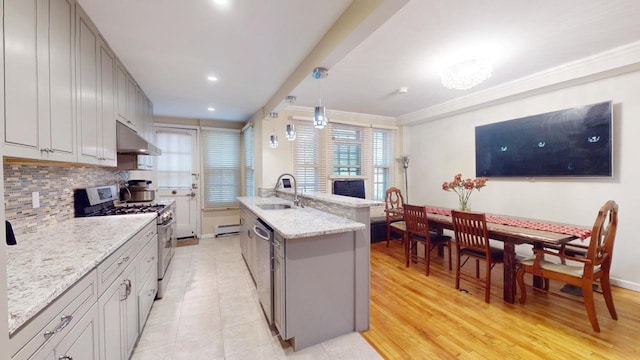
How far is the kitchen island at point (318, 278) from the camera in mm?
1802

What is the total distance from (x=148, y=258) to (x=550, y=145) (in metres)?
4.92

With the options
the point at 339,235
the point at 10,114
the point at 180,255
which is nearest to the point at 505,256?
the point at 339,235

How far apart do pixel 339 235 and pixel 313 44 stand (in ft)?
5.63

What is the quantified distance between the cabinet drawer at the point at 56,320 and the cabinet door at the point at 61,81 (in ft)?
2.89

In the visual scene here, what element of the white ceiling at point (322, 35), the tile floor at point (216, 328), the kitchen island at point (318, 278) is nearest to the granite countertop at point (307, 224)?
the kitchen island at point (318, 278)

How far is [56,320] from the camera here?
35.6 inches

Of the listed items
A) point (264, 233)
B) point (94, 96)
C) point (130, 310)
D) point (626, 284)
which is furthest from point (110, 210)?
point (626, 284)

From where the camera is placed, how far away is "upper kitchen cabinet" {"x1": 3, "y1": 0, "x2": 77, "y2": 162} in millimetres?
1143

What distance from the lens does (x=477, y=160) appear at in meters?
4.22

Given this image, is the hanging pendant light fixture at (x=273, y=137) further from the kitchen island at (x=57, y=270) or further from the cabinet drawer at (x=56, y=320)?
the cabinet drawer at (x=56, y=320)

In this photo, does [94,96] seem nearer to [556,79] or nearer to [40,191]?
[40,191]

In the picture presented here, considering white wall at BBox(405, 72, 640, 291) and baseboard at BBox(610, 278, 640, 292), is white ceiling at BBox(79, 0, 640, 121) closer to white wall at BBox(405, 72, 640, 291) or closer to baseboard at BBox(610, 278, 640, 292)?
white wall at BBox(405, 72, 640, 291)

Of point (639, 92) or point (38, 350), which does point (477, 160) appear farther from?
point (38, 350)

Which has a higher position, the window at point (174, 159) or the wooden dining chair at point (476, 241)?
the window at point (174, 159)
